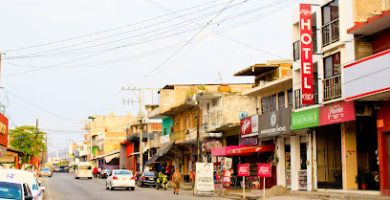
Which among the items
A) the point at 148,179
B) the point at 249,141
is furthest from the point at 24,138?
the point at 249,141

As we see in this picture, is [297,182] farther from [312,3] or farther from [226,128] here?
[226,128]

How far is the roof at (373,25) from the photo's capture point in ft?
81.6

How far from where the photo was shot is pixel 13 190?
606 inches

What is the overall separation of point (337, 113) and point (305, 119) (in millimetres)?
3543

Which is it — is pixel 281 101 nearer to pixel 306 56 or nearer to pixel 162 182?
pixel 306 56

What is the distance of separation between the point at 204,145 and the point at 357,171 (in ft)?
85.7

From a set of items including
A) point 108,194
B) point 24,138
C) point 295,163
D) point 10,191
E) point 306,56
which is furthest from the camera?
point 24,138

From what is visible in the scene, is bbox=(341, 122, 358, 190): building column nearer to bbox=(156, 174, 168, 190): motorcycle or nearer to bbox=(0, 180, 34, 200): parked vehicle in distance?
bbox=(0, 180, 34, 200): parked vehicle in distance

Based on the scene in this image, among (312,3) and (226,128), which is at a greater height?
(312,3)

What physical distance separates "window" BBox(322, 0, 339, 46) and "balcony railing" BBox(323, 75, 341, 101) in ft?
6.28

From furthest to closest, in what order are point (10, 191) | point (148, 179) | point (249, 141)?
point (148, 179), point (249, 141), point (10, 191)

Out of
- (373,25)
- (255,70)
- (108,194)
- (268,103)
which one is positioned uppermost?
(255,70)

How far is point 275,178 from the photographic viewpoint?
135 feet

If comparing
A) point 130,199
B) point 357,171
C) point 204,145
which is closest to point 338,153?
point 357,171
